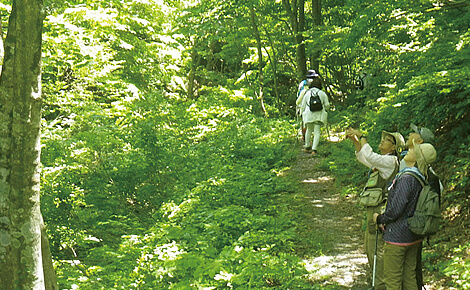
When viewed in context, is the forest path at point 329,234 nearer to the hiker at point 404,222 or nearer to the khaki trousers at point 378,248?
the khaki trousers at point 378,248

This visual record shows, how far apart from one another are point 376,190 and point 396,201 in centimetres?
65

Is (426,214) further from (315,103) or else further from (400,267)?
(315,103)

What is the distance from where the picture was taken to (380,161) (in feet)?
14.5

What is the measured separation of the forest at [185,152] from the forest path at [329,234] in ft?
0.51

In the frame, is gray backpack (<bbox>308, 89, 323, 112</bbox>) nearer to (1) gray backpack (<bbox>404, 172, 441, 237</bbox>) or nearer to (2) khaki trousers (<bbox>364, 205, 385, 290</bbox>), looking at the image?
(2) khaki trousers (<bbox>364, 205, 385, 290</bbox>)

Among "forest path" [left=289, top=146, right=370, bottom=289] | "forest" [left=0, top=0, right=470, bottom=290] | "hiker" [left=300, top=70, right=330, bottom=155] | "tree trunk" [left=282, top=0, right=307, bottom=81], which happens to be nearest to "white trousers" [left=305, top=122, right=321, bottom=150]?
"hiker" [left=300, top=70, right=330, bottom=155]

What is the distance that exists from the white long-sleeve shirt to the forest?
3.53ft

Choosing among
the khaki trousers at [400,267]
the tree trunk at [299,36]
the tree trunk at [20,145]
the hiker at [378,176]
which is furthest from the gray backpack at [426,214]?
the tree trunk at [299,36]

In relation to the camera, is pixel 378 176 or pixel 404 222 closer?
pixel 404 222

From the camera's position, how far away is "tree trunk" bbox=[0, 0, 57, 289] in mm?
3088

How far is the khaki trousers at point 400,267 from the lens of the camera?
3.98 metres

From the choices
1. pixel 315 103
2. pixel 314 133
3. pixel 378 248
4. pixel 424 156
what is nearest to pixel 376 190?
pixel 378 248

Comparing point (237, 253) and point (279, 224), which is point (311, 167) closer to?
point (279, 224)

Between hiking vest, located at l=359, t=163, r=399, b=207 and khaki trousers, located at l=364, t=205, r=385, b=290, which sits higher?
hiking vest, located at l=359, t=163, r=399, b=207
